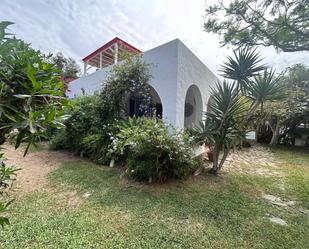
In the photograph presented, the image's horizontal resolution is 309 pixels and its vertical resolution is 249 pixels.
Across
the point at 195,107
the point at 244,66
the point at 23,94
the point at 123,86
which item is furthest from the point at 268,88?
the point at 23,94

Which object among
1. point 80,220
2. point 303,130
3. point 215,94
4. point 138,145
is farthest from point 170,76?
point 303,130

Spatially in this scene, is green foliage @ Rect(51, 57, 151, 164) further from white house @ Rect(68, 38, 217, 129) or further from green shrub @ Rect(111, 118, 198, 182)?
green shrub @ Rect(111, 118, 198, 182)

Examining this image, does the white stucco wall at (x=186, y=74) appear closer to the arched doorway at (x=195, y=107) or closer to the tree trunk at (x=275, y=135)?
the arched doorway at (x=195, y=107)

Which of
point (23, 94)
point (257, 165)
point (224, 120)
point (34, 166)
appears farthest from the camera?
point (257, 165)

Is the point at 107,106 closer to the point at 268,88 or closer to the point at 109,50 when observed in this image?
the point at 268,88

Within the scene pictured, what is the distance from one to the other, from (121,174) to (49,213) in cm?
243

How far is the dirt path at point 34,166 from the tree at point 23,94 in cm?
302

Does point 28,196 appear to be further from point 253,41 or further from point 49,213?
point 253,41

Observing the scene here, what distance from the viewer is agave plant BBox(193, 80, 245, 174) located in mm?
6266

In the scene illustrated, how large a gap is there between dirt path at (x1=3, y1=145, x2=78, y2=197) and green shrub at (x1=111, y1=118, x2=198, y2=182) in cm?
243

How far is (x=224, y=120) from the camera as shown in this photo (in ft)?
20.5

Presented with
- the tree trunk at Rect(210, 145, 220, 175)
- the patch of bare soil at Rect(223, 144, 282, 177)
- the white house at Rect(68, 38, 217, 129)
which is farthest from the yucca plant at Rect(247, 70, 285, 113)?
the patch of bare soil at Rect(223, 144, 282, 177)

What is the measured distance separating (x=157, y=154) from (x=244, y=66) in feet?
12.8

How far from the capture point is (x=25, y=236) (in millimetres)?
3170
